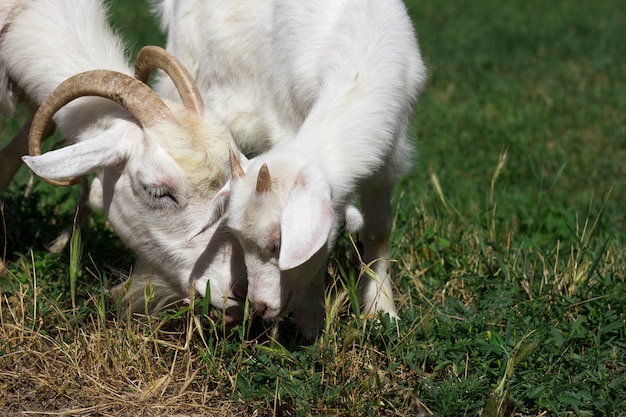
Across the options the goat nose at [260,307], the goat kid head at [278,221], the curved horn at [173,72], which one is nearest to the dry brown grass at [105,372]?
the goat nose at [260,307]

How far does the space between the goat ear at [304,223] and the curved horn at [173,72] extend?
92 centimetres

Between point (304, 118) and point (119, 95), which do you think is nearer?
point (119, 95)

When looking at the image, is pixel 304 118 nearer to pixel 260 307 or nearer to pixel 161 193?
pixel 161 193

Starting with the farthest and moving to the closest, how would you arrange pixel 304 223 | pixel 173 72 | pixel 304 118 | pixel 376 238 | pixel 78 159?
1. pixel 376 238
2. pixel 304 118
3. pixel 173 72
4. pixel 78 159
5. pixel 304 223

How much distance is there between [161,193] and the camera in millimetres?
4113

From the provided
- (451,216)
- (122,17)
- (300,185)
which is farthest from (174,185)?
(122,17)

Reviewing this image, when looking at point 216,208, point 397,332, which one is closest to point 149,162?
point 216,208

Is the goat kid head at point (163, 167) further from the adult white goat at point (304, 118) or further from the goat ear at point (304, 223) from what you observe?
the goat ear at point (304, 223)

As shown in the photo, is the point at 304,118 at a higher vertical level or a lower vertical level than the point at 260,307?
higher

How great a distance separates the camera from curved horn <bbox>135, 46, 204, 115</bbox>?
165 inches

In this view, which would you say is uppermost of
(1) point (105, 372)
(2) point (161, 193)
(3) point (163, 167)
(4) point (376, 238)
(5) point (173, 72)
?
(5) point (173, 72)

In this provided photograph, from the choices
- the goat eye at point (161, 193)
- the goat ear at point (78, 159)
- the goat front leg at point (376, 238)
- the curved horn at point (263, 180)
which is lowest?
the goat front leg at point (376, 238)

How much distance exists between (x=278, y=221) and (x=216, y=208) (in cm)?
37

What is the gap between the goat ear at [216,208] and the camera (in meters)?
3.76
